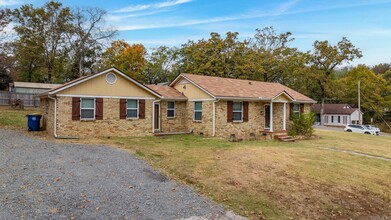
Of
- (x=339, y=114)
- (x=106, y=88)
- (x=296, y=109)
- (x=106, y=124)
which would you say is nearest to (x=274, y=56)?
(x=296, y=109)

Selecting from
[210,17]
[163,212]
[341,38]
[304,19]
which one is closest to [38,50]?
[210,17]

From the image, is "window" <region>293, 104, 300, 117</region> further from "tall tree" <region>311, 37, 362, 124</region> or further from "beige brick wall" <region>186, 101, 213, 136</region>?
"tall tree" <region>311, 37, 362, 124</region>

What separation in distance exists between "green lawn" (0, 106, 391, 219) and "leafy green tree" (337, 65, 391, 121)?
3790 cm

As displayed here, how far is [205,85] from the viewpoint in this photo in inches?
725

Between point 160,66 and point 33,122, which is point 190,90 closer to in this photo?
point 33,122

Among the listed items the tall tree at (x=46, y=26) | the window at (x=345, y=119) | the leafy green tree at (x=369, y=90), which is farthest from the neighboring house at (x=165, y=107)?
the leafy green tree at (x=369, y=90)

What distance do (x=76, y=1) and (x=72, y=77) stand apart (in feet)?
40.2

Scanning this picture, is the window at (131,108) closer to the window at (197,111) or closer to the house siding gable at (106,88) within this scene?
the house siding gable at (106,88)

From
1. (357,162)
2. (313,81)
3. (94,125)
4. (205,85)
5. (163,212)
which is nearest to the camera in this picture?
(163,212)

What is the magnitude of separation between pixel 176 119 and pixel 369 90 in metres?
41.0

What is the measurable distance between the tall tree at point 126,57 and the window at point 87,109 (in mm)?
22889

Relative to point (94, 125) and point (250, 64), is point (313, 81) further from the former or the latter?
point (94, 125)

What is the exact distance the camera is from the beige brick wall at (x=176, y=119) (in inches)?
733

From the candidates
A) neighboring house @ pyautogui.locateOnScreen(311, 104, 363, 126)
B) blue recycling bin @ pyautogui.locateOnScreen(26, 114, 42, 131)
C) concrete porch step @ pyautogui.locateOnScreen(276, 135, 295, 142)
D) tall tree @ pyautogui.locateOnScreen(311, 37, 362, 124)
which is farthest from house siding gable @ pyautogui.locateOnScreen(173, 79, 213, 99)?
neighboring house @ pyautogui.locateOnScreen(311, 104, 363, 126)
